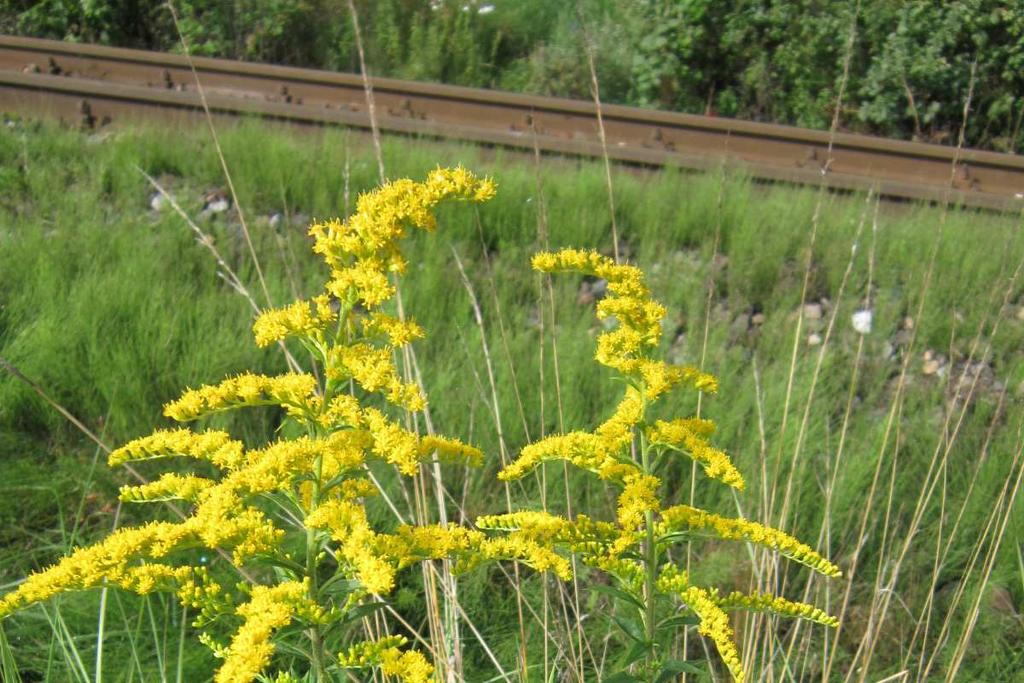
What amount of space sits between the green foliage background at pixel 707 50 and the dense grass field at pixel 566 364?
235 cm

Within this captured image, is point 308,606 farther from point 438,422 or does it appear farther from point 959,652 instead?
point 438,422

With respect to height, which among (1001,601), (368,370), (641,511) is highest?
(368,370)

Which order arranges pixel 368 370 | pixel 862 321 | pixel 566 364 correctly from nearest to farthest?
1. pixel 368 370
2. pixel 566 364
3. pixel 862 321

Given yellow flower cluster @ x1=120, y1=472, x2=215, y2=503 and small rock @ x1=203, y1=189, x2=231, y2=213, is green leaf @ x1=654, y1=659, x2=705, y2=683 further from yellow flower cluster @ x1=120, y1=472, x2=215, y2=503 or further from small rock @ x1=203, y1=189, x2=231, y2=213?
small rock @ x1=203, y1=189, x2=231, y2=213

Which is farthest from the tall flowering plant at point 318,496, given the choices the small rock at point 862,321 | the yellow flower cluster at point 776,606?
the small rock at point 862,321

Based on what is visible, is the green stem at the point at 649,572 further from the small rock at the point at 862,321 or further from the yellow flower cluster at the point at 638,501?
the small rock at the point at 862,321

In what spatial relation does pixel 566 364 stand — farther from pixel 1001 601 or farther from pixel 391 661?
pixel 391 661

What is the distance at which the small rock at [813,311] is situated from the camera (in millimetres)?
4562

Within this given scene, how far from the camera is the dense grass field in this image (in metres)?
2.93

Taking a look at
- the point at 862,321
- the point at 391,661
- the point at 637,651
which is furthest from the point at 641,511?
the point at 862,321

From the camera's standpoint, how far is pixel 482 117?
6.41 meters

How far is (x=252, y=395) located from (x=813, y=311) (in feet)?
11.0

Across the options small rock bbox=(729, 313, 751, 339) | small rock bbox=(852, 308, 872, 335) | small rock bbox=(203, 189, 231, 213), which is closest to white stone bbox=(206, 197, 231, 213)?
small rock bbox=(203, 189, 231, 213)

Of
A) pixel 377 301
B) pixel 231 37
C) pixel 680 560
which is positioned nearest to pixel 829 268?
pixel 680 560
